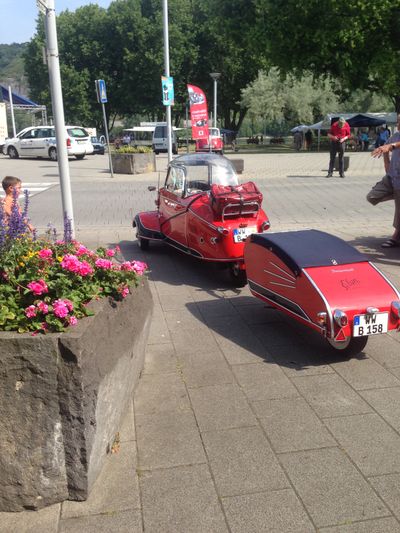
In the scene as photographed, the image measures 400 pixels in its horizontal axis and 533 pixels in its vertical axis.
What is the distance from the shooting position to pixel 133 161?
68.3 feet

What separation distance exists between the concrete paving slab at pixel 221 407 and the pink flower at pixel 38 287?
1334 millimetres

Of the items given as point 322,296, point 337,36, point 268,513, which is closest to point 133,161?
point 337,36

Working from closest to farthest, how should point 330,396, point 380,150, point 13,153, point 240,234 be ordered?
1. point 330,396
2. point 240,234
3. point 380,150
4. point 13,153

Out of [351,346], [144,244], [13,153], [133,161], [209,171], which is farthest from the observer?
[13,153]

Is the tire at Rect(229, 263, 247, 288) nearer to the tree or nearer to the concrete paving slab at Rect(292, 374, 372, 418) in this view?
the concrete paving slab at Rect(292, 374, 372, 418)

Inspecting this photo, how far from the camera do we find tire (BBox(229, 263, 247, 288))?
6543 mm

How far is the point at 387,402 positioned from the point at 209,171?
4.32m

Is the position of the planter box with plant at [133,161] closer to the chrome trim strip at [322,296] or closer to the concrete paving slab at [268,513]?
the chrome trim strip at [322,296]

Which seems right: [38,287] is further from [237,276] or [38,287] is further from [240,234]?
[237,276]

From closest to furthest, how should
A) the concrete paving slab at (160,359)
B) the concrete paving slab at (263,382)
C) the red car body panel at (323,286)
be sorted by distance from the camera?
the concrete paving slab at (263,382) < the red car body panel at (323,286) < the concrete paving slab at (160,359)

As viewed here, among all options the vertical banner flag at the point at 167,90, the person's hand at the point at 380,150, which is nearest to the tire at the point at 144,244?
the person's hand at the point at 380,150

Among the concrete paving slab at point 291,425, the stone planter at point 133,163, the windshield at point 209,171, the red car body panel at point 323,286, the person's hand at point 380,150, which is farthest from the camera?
the stone planter at point 133,163

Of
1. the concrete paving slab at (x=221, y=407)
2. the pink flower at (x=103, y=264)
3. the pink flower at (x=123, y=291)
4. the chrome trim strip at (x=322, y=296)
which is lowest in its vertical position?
the concrete paving slab at (x=221, y=407)

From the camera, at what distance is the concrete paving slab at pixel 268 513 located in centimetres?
266
